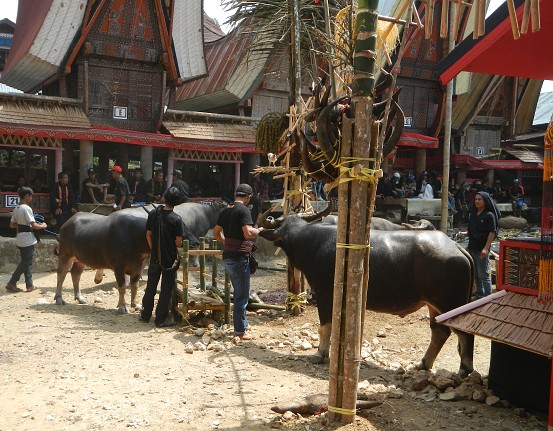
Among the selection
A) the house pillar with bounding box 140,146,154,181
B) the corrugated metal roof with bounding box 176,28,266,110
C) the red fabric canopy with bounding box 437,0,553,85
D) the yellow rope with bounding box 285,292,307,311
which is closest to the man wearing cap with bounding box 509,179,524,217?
the corrugated metal roof with bounding box 176,28,266,110

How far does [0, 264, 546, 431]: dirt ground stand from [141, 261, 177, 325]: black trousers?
183 mm

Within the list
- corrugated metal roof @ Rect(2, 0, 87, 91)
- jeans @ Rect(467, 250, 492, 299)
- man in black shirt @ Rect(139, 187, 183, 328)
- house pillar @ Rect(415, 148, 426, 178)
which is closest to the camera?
man in black shirt @ Rect(139, 187, 183, 328)

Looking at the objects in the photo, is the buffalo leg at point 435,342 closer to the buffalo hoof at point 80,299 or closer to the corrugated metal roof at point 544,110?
the buffalo hoof at point 80,299

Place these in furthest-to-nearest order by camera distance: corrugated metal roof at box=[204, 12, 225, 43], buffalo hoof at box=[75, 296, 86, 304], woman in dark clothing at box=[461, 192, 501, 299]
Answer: corrugated metal roof at box=[204, 12, 225, 43], buffalo hoof at box=[75, 296, 86, 304], woman in dark clothing at box=[461, 192, 501, 299]

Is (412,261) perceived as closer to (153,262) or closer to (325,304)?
(325,304)

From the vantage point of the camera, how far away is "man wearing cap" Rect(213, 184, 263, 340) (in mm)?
6973

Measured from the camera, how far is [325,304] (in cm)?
Answer: 625

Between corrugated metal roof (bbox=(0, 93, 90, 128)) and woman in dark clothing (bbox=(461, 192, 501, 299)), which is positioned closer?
woman in dark clothing (bbox=(461, 192, 501, 299))

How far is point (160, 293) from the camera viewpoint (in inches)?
303

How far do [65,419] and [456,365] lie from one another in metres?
3.84

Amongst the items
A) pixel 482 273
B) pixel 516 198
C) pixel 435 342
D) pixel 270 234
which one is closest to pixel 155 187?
pixel 270 234

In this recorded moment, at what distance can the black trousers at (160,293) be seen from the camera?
7.59 meters

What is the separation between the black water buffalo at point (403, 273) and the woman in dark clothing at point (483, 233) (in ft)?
7.65

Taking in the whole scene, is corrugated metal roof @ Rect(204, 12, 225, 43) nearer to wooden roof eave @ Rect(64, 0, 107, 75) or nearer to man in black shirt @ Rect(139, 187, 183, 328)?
wooden roof eave @ Rect(64, 0, 107, 75)
